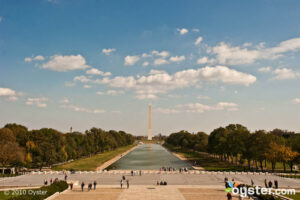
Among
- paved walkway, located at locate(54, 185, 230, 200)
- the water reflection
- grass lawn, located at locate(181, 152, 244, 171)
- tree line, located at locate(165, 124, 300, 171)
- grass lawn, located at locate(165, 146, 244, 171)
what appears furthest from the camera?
the water reflection

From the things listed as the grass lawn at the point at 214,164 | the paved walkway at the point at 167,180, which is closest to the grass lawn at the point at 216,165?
the grass lawn at the point at 214,164

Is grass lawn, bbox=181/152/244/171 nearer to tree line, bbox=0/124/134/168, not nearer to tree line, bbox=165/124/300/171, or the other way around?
tree line, bbox=165/124/300/171

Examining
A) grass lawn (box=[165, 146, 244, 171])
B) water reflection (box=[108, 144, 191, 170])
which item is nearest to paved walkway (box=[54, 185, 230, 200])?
grass lawn (box=[165, 146, 244, 171])

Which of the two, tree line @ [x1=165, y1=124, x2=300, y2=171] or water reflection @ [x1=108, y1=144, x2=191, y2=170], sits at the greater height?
tree line @ [x1=165, y1=124, x2=300, y2=171]

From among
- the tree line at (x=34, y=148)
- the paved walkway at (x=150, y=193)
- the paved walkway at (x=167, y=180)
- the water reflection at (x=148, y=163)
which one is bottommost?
the water reflection at (x=148, y=163)

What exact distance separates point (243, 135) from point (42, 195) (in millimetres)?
66547

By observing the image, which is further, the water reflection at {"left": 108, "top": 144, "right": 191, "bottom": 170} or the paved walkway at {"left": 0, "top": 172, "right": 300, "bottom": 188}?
the water reflection at {"left": 108, "top": 144, "right": 191, "bottom": 170}

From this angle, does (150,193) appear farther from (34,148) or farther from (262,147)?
(34,148)

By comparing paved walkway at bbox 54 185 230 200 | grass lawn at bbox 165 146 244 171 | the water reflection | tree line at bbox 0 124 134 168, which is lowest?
the water reflection

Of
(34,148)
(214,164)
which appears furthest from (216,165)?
(34,148)

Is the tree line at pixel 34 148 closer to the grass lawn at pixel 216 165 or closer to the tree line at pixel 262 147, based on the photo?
the grass lawn at pixel 216 165

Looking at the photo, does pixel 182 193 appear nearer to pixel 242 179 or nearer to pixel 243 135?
pixel 242 179

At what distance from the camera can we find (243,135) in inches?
3253

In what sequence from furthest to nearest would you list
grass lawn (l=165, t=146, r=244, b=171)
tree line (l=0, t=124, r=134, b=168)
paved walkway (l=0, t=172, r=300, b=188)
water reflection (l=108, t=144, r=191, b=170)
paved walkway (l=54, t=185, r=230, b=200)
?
water reflection (l=108, t=144, r=191, b=170) < grass lawn (l=165, t=146, r=244, b=171) < tree line (l=0, t=124, r=134, b=168) < paved walkway (l=0, t=172, r=300, b=188) < paved walkway (l=54, t=185, r=230, b=200)
